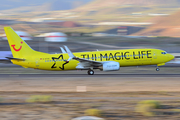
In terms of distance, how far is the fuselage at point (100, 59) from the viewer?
36.5m

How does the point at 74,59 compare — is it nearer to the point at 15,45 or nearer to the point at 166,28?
the point at 15,45

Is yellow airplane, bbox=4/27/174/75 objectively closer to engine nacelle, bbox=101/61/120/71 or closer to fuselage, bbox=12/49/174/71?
fuselage, bbox=12/49/174/71

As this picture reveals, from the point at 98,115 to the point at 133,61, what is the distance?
2145 cm

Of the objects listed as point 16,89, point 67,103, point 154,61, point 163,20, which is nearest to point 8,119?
point 67,103

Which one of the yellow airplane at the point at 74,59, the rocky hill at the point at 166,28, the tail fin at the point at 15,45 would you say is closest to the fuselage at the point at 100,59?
the yellow airplane at the point at 74,59

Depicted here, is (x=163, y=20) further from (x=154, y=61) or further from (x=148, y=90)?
(x=148, y=90)

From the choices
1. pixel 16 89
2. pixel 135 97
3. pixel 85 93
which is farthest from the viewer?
pixel 16 89

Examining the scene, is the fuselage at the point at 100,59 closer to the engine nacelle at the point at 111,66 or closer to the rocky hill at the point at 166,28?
the engine nacelle at the point at 111,66

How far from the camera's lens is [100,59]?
120ft

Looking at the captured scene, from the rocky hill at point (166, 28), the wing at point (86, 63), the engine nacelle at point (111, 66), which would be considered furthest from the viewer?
the rocky hill at point (166, 28)

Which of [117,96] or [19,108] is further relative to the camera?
[117,96]

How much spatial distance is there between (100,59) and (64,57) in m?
4.91

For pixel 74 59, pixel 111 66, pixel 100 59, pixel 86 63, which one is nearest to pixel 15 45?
pixel 74 59

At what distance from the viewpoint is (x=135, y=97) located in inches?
851
